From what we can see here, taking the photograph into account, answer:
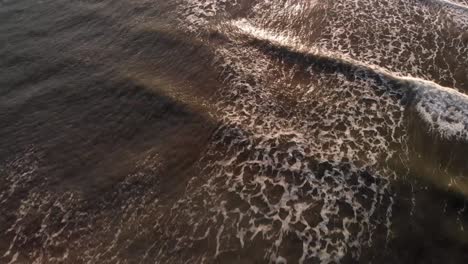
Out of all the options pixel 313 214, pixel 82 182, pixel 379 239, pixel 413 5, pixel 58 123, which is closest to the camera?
pixel 379 239

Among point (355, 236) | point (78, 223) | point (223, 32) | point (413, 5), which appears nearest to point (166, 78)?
point (223, 32)

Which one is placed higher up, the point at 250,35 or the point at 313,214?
the point at 250,35

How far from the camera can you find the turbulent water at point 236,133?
10977 millimetres

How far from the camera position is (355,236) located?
35.3 feet

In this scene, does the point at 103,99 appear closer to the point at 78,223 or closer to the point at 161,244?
the point at 78,223

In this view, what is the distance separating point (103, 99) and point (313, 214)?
10.1 m

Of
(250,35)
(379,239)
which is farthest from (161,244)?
(250,35)

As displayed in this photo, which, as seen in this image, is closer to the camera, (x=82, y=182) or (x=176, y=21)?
(x=82, y=182)

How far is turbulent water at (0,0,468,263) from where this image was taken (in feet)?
36.0

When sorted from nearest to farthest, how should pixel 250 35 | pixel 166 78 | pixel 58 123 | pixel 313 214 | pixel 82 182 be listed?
1. pixel 313 214
2. pixel 82 182
3. pixel 58 123
4. pixel 166 78
5. pixel 250 35

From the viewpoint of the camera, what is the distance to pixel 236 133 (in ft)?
45.3

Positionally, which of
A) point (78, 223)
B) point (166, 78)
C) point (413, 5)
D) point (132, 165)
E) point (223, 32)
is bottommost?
point (78, 223)

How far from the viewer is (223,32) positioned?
59.8 feet

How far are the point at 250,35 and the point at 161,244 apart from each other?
11396 millimetres
